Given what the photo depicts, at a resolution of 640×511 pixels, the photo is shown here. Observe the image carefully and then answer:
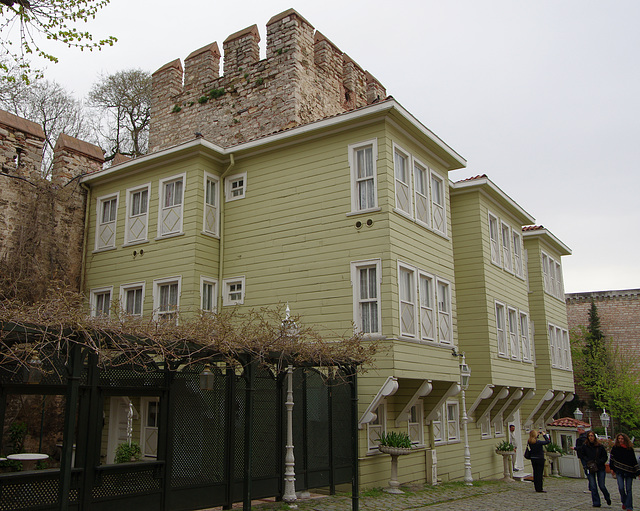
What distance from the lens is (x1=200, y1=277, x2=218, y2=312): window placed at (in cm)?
1723

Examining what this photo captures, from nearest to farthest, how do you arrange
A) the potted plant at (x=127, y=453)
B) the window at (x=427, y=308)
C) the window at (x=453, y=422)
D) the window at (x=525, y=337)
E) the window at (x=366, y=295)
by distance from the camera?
the potted plant at (x=127, y=453), the window at (x=366, y=295), the window at (x=427, y=308), the window at (x=453, y=422), the window at (x=525, y=337)

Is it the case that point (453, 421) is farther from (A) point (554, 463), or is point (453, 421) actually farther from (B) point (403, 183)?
(B) point (403, 183)

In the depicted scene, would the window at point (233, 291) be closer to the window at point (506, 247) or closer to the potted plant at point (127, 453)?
the potted plant at point (127, 453)

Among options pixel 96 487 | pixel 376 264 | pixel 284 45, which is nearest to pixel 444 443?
pixel 376 264

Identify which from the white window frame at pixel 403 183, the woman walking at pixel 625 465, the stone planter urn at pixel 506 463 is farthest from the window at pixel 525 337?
the woman walking at pixel 625 465

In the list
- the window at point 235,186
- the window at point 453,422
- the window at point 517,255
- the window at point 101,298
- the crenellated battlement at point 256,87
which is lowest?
the window at point 453,422

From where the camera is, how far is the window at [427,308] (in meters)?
15.9

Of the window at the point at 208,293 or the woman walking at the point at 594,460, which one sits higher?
the window at the point at 208,293

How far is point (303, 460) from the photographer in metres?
11.9

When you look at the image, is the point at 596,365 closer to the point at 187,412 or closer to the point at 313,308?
the point at 313,308

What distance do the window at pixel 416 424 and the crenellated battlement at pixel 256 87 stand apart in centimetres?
958

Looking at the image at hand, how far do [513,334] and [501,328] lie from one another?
1.14 m

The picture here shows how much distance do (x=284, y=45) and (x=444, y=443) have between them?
44.9 ft

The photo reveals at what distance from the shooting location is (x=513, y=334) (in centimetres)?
2141
